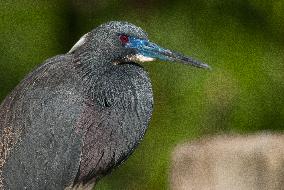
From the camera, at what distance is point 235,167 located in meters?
4.16

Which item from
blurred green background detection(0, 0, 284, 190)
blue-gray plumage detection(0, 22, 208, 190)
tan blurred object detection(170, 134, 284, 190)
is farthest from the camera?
blurred green background detection(0, 0, 284, 190)

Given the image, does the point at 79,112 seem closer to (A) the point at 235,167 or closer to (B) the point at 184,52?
(A) the point at 235,167

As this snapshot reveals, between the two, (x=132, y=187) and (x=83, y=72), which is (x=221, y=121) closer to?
(x=132, y=187)

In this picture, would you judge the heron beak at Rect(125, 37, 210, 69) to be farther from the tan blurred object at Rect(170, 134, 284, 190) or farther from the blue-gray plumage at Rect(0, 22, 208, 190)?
the tan blurred object at Rect(170, 134, 284, 190)

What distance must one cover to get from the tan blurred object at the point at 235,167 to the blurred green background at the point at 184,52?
0.60m

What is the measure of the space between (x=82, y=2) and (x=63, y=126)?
229cm

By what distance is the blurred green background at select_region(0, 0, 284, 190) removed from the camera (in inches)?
199

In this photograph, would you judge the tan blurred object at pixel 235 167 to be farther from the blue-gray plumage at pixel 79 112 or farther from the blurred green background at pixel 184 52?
the blue-gray plumage at pixel 79 112

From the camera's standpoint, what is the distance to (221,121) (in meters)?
5.04

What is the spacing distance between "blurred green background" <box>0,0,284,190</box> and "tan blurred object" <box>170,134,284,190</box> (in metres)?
0.60

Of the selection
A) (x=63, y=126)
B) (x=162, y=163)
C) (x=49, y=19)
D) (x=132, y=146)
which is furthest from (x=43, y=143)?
(x=49, y=19)

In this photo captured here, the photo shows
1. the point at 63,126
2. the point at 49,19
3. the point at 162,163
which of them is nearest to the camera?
the point at 63,126

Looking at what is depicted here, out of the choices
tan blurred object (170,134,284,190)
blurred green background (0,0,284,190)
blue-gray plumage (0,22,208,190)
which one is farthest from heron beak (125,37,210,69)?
blurred green background (0,0,284,190)

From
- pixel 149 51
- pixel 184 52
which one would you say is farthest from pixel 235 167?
pixel 184 52
